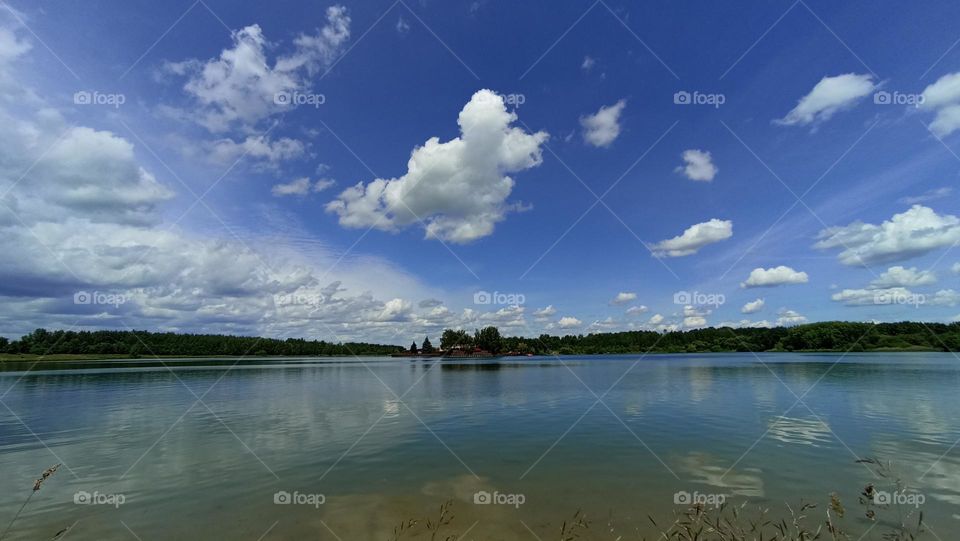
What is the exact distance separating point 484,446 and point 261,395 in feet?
111

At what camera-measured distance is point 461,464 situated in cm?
1869

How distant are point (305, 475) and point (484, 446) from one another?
28.0 feet

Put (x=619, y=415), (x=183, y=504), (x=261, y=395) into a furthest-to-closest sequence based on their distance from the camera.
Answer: (x=261, y=395) → (x=619, y=415) → (x=183, y=504)

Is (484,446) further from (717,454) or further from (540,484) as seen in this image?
(717,454)

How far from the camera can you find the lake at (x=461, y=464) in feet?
41.9

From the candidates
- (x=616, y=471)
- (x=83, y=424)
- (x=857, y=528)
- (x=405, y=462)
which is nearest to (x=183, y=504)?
(x=405, y=462)

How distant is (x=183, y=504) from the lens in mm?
14281

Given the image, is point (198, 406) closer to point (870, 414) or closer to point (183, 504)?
point (183, 504)

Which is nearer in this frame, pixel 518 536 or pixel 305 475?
pixel 518 536

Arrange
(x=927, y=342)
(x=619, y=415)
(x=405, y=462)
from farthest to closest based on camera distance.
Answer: (x=927, y=342) < (x=619, y=415) < (x=405, y=462)

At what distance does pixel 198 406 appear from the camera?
37.0 meters

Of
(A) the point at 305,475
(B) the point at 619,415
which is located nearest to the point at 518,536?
(A) the point at 305,475

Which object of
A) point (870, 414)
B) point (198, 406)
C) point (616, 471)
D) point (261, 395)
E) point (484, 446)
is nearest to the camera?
point (616, 471)

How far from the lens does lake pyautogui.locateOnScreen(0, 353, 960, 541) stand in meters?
12.8
